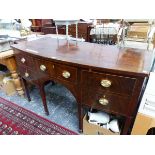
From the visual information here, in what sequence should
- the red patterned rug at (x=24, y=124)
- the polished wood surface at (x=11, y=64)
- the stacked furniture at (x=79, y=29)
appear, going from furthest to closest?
the stacked furniture at (x=79, y=29) < the polished wood surface at (x=11, y=64) < the red patterned rug at (x=24, y=124)

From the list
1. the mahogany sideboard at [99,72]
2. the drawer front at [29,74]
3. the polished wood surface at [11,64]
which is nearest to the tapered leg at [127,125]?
the mahogany sideboard at [99,72]

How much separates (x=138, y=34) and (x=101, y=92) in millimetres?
1209

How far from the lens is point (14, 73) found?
5.19 ft

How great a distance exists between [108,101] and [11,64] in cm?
117

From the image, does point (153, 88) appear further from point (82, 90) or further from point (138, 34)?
point (138, 34)

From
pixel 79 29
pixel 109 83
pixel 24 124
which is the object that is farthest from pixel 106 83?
→ pixel 79 29

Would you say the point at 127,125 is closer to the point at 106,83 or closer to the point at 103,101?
the point at 103,101

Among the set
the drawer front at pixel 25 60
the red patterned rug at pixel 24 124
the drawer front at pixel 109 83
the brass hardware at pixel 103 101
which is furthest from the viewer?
the red patterned rug at pixel 24 124

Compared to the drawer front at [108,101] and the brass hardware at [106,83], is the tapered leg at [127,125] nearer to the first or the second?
the drawer front at [108,101]

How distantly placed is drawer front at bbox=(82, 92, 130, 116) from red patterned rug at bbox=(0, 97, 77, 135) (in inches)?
18.3

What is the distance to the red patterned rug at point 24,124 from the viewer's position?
1.27 m

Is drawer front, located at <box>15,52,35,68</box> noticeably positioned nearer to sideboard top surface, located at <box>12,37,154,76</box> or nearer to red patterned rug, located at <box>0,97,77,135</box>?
sideboard top surface, located at <box>12,37,154,76</box>

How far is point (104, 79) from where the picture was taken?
81cm

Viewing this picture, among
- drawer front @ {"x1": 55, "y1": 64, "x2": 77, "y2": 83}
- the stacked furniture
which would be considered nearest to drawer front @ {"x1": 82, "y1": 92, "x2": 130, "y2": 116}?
drawer front @ {"x1": 55, "y1": 64, "x2": 77, "y2": 83}
